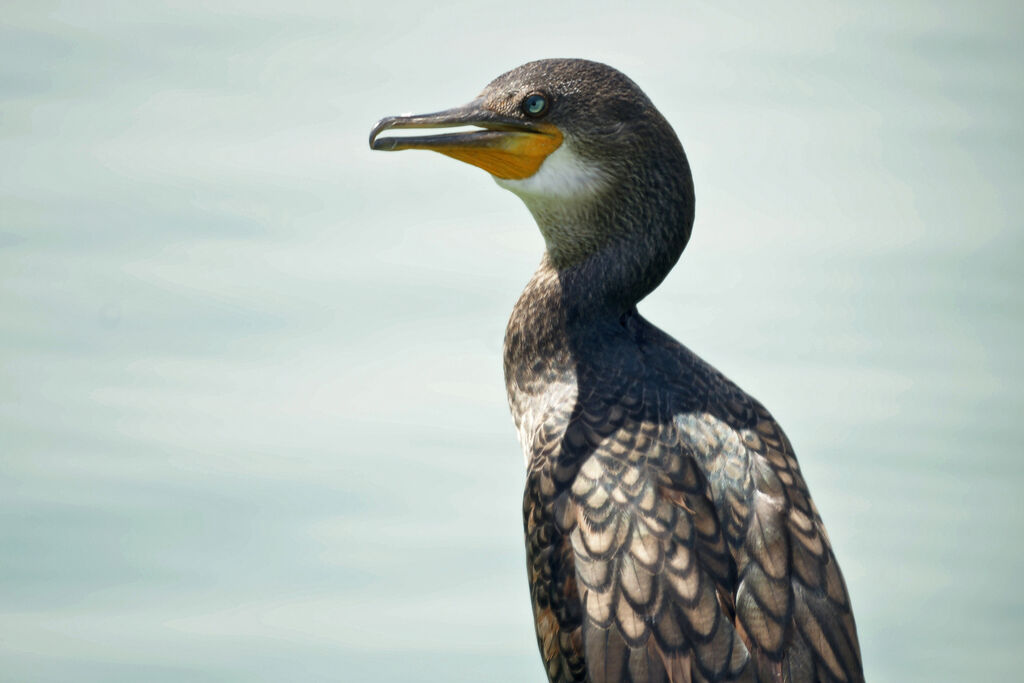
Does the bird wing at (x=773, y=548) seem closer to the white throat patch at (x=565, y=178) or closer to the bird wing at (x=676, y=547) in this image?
the bird wing at (x=676, y=547)

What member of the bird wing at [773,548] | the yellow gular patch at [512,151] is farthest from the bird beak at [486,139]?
the bird wing at [773,548]

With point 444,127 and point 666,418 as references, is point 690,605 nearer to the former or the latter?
point 666,418

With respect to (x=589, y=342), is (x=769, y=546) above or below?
below

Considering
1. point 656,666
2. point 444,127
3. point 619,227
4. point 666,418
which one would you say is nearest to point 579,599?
point 656,666

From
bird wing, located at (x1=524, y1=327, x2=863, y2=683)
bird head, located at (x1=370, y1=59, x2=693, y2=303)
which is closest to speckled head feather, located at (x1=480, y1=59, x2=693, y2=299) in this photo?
bird head, located at (x1=370, y1=59, x2=693, y2=303)

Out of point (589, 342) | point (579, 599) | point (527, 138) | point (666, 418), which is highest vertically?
point (527, 138)

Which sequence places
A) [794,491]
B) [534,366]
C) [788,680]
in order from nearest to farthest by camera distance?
[788,680], [794,491], [534,366]

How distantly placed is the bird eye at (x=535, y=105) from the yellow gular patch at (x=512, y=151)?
1.9 inches

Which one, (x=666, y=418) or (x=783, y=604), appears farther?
(x=666, y=418)

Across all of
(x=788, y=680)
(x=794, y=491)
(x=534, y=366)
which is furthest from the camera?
(x=534, y=366)

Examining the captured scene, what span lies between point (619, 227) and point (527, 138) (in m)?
0.38

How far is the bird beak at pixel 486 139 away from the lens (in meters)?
4.84

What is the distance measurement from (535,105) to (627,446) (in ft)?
3.31

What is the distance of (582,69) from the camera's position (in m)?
4.81
